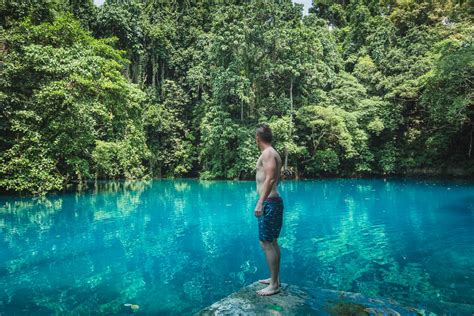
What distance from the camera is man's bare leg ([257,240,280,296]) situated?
3.81 m

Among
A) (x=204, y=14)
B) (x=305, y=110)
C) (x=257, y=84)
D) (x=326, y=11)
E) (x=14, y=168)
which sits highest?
(x=326, y=11)

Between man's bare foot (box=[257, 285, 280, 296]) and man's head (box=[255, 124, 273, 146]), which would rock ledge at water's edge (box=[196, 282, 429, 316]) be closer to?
man's bare foot (box=[257, 285, 280, 296])

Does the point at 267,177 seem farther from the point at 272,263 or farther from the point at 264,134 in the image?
the point at 272,263

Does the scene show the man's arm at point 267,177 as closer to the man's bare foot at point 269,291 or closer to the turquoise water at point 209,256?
the man's bare foot at point 269,291

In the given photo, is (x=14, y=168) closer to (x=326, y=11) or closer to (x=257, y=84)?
(x=257, y=84)

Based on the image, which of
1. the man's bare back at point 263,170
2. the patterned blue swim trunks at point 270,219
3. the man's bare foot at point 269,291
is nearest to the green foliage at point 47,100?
the man's bare back at point 263,170

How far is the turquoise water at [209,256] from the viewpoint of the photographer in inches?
193

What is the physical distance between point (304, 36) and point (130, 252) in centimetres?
2593

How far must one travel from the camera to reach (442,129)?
26.2 meters

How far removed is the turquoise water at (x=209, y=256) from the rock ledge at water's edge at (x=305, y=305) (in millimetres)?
519

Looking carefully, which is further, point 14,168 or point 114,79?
point 114,79

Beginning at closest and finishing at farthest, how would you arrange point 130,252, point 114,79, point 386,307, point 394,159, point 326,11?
point 386,307
point 130,252
point 114,79
point 394,159
point 326,11

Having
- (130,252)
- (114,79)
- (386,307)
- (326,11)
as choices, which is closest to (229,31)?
(114,79)

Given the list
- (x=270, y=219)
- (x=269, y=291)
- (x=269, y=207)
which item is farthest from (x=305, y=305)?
(x=269, y=207)
